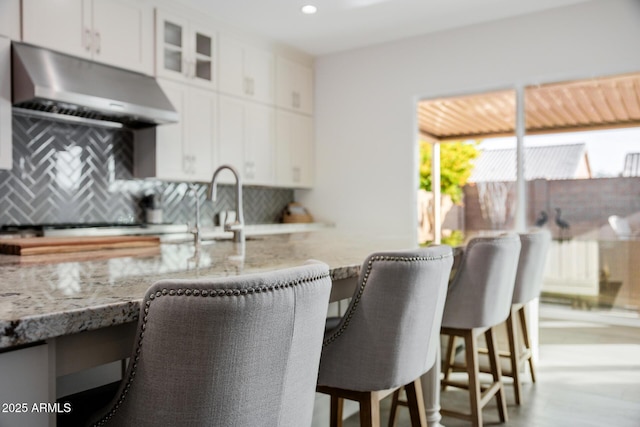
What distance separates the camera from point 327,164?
17.9 ft

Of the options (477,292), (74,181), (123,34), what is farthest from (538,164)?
(74,181)

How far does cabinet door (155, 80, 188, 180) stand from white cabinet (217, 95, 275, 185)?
392 mm

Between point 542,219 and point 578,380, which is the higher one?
point 542,219

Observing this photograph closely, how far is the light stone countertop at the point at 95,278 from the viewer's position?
2.51 feet

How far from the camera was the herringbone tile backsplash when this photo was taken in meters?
3.52

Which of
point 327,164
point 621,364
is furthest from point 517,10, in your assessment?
point 621,364

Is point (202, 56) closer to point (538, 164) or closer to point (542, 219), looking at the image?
point (538, 164)

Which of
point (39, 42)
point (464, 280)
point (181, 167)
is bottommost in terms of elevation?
point (464, 280)

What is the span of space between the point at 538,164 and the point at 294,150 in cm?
232

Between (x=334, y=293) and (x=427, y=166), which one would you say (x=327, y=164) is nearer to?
(x=427, y=166)

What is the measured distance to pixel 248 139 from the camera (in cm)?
480

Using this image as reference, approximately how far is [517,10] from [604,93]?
37.5 inches

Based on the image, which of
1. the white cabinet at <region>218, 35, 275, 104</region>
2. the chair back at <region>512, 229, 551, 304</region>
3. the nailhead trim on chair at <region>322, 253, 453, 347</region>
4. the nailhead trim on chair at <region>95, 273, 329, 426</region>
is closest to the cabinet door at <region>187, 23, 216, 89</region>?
the white cabinet at <region>218, 35, 275, 104</region>

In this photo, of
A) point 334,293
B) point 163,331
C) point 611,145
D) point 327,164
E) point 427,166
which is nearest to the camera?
point 163,331
